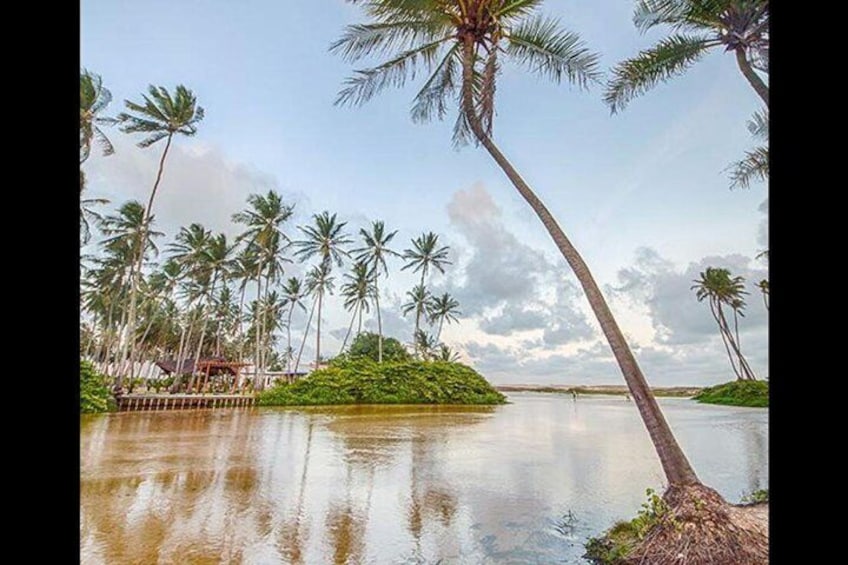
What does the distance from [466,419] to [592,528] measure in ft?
29.4

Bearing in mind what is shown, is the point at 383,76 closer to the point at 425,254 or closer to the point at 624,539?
the point at 624,539

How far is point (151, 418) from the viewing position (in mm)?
12375

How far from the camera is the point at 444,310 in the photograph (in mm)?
22969

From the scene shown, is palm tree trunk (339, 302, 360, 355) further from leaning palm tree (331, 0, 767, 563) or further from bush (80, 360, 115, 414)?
leaning palm tree (331, 0, 767, 563)

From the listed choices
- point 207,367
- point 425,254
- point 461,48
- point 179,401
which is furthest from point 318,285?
point 461,48

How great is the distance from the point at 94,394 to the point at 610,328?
13.1 metres

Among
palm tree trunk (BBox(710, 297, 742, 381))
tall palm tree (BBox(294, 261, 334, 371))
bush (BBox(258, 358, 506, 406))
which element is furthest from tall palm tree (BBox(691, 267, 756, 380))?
tall palm tree (BBox(294, 261, 334, 371))

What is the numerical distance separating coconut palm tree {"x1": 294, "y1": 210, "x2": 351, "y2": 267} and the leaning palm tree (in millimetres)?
12732

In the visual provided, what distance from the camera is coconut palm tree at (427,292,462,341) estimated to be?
22703 millimetres

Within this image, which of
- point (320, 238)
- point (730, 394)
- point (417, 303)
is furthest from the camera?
point (417, 303)

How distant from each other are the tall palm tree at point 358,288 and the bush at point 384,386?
2.99 m
